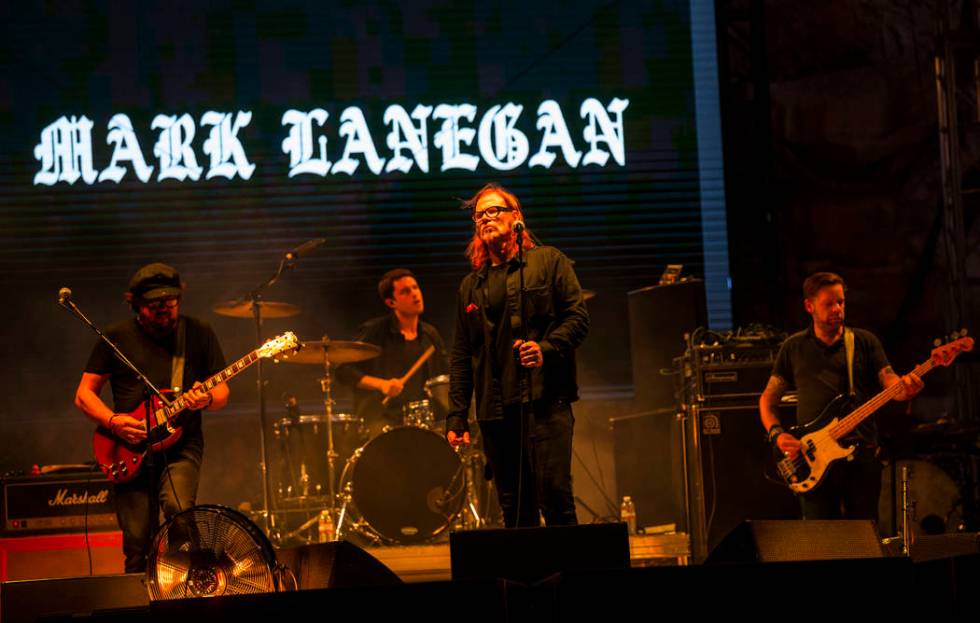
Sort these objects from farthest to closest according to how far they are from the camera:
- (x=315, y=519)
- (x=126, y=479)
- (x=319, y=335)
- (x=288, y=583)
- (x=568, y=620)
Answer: (x=319, y=335) < (x=315, y=519) < (x=126, y=479) < (x=288, y=583) < (x=568, y=620)

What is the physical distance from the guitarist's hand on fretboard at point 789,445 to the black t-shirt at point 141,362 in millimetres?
3342

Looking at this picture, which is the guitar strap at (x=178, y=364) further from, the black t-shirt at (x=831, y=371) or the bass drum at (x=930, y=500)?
the bass drum at (x=930, y=500)

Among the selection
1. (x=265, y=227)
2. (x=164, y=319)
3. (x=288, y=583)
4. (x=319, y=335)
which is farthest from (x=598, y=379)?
(x=288, y=583)

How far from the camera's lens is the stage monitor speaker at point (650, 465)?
863 cm

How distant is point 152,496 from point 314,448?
9.90 ft

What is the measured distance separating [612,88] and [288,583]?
22.5 ft

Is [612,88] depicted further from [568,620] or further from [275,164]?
[568,620]

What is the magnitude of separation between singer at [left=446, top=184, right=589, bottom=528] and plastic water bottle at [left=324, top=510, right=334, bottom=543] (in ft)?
9.76

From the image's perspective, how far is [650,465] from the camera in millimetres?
8977

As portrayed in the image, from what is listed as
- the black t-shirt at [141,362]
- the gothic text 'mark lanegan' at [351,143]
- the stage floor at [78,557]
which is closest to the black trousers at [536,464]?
the black t-shirt at [141,362]

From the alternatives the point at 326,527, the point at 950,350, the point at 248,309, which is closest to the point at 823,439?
the point at 950,350

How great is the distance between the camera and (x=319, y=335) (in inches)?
403

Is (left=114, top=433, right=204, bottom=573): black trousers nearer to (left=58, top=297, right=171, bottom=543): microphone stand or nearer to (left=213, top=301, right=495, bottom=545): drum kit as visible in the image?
(left=58, top=297, right=171, bottom=543): microphone stand

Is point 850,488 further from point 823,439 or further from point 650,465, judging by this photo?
point 650,465
